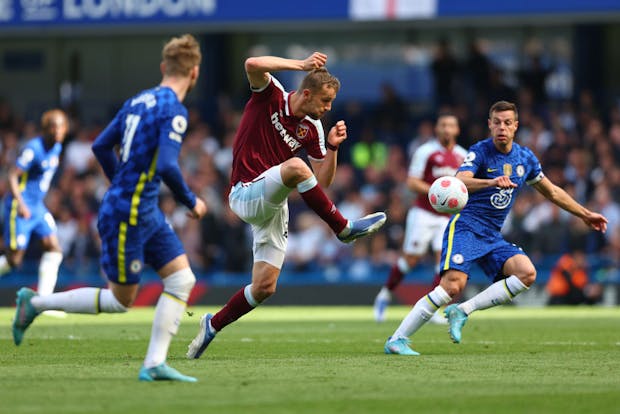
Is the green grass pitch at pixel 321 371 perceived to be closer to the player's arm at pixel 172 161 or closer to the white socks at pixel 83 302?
the white socks at pixel 83 302

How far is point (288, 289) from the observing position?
21688 mm

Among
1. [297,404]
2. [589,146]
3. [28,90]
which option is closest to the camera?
[297,404]

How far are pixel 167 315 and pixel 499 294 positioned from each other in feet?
12.9

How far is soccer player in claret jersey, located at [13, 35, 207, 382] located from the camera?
7.61 m

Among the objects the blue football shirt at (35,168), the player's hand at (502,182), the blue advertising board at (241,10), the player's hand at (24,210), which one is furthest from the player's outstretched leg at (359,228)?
the blue advertising board at (241,10)

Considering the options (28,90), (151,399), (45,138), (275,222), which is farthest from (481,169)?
(28,90)

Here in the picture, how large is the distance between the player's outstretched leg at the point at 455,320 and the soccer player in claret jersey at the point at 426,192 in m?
4.83

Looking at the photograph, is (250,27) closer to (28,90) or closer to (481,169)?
(28,90)

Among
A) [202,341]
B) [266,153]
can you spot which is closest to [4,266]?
[202,341]

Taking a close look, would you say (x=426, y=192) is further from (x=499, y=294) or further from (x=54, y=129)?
(x=54, y=129)

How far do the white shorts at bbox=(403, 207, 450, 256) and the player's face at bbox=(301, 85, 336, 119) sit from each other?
610 cm

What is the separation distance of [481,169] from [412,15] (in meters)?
12.4

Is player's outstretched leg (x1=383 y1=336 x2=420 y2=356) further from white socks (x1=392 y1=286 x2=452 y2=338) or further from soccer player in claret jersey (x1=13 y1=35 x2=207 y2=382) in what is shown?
soccer player in claret jersey (x1=13 y1=35 x2=207 y2=382)

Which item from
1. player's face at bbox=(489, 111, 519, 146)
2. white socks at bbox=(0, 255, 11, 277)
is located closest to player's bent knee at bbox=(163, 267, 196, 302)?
player's face at bbox=(489, 111, 519, 146)
